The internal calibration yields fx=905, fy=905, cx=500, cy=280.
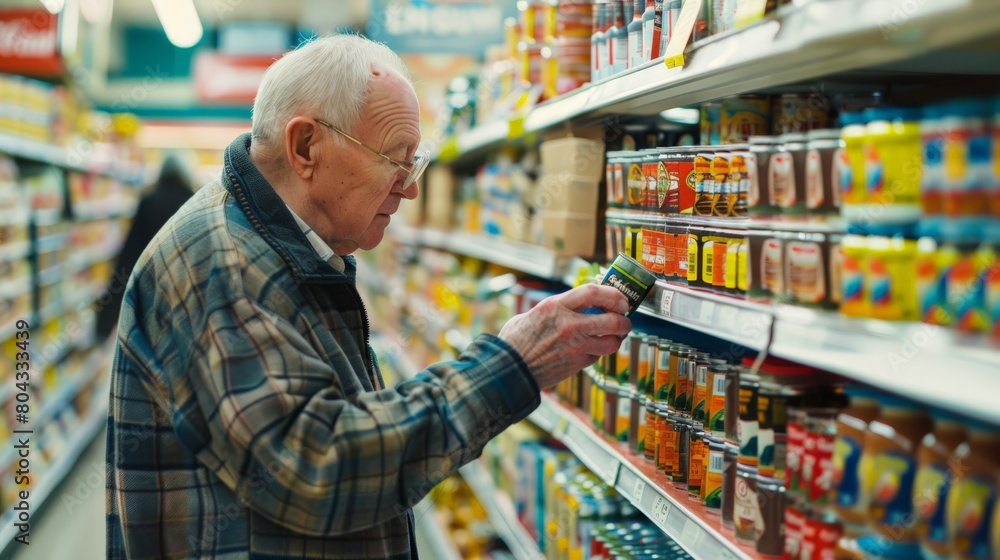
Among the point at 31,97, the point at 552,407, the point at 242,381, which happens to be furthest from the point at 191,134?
the point at 242,381

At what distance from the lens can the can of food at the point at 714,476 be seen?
1613 millimetres

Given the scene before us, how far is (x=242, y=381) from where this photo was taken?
1.42 m

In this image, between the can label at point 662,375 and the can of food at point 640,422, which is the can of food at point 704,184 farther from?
the can of food at point 640,422

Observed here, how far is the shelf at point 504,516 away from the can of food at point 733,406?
4.43 ft

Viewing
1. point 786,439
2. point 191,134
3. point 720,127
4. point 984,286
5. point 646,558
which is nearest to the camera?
point 984,286

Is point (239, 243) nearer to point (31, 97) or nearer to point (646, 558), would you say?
point (646, 558)

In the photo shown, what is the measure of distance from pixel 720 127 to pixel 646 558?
3.16 ft

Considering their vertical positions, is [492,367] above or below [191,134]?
below

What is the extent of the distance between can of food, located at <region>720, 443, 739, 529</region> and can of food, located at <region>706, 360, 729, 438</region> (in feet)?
0.18

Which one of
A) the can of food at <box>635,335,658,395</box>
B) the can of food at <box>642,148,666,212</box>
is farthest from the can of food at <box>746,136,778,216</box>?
the can of food at <box>635,335,658,395</box>

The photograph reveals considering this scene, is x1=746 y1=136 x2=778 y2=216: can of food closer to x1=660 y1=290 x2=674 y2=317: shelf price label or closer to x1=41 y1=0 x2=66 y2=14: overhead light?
x1=660 y1=290 x2=674 y2=317: shelf price label

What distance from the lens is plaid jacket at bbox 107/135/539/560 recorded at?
142cm

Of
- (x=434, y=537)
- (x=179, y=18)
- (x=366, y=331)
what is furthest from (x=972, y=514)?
(x=179, y=18)

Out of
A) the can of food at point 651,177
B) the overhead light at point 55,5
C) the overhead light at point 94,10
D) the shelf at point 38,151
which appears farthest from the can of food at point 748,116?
the overhead light at point 94,10
